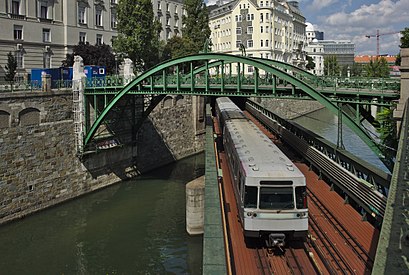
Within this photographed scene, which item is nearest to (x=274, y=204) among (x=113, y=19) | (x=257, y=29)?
(x=113, y=19)

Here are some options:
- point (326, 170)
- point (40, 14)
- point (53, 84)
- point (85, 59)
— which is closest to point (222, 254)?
point (326, 170)

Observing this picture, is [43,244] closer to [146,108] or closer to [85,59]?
[146,108]

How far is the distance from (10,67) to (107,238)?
26.5 m

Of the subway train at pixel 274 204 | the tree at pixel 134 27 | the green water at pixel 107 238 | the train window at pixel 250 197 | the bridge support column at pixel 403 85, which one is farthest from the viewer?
the tree at pixel 134 27

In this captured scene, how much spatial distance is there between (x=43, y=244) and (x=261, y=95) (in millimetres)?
15055

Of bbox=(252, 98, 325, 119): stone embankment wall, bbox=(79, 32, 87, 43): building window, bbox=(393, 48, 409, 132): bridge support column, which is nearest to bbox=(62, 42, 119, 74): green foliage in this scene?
bbox=(79, 32, 87, 43): building window

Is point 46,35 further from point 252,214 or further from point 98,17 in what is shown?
point 252,214

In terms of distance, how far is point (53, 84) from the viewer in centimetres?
3609

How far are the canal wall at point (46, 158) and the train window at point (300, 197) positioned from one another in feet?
67.1

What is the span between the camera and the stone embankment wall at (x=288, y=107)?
78.4 metres

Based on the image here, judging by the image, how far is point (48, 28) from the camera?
50.9 meters

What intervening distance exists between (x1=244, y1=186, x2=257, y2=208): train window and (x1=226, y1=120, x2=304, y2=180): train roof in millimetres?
417

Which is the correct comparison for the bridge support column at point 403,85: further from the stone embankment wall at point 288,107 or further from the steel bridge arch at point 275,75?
the stone embankment wall at point 288,107

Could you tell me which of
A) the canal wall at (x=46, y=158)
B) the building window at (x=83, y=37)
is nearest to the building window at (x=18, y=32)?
the building window at (x=83, y=37)
